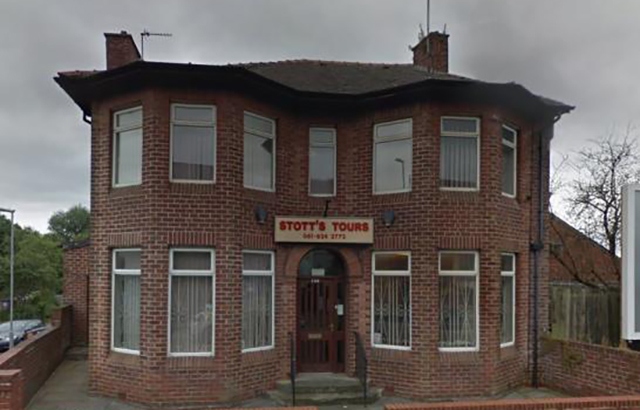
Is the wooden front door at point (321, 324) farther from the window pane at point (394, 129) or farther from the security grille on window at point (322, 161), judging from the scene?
the window pane at point (394, 129)

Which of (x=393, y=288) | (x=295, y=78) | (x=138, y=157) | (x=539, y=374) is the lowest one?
(x=539, y=374)

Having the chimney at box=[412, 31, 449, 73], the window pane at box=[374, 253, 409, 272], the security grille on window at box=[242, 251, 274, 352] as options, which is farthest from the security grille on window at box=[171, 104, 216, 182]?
the chimney at box=[412, 31, 449, 73]

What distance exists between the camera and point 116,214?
9.62 m

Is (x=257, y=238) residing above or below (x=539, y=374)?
above

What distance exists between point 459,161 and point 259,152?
149 inches

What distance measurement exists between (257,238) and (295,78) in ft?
11.9

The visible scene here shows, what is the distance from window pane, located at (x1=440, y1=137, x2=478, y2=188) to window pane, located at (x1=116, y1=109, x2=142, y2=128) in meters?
5.55

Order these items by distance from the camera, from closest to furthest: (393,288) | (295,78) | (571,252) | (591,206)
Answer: (393,288) → (295,78) → (591,206) → (571,252)

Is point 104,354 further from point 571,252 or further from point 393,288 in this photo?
point 571,252

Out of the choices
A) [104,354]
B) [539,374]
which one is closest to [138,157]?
[104,354]

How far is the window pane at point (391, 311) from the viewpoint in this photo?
10.0 metres

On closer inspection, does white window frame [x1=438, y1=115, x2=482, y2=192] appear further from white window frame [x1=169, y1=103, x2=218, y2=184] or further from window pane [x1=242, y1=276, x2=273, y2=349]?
white window frame [x1=169, y1=103, x2=218, y2=184]

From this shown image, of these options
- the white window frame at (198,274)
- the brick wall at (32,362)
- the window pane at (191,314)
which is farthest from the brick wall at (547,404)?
the brick wall at (32,362)

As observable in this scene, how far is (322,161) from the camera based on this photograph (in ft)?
35.6
